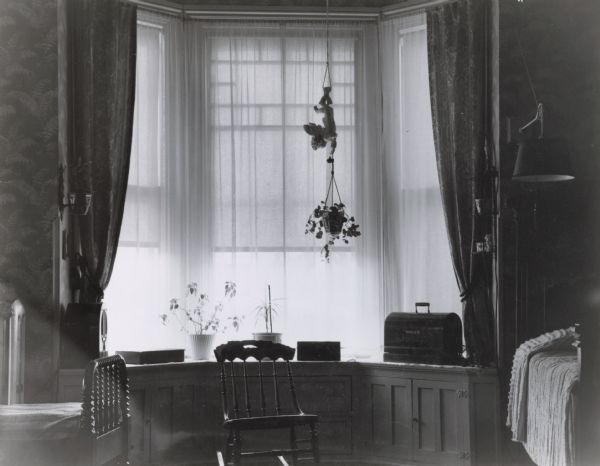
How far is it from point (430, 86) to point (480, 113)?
469mm

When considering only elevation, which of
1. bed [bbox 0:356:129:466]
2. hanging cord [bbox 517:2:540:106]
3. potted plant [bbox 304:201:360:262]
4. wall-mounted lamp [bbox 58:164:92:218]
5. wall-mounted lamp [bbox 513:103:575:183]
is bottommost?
bed [bbox 0:356:129:466]

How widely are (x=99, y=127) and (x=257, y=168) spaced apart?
1.28 m

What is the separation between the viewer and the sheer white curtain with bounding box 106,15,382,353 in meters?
6.12

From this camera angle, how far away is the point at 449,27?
588cm

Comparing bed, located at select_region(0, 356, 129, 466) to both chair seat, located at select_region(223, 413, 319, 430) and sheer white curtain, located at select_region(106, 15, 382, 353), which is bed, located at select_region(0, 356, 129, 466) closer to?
chair seat, located at select_region(223, 413, 319, 430)

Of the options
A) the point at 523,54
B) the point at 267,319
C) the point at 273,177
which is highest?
the point at 523,54

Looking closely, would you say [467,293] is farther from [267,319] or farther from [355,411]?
[267,319]

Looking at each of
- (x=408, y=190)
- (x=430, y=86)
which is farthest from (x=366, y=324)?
(x=430, y=86)

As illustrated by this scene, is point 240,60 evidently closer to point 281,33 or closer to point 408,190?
point 281,33

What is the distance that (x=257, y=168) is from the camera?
247 inches

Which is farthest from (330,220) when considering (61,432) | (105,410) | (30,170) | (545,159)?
(61,432)

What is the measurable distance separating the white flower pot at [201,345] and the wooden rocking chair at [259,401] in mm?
280

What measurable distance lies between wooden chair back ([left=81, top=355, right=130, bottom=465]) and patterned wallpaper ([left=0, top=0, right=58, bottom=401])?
43.2 inches

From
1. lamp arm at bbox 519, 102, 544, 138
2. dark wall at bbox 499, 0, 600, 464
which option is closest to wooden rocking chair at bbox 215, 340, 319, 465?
dark wall at bbox 499, 0, 600, 464
